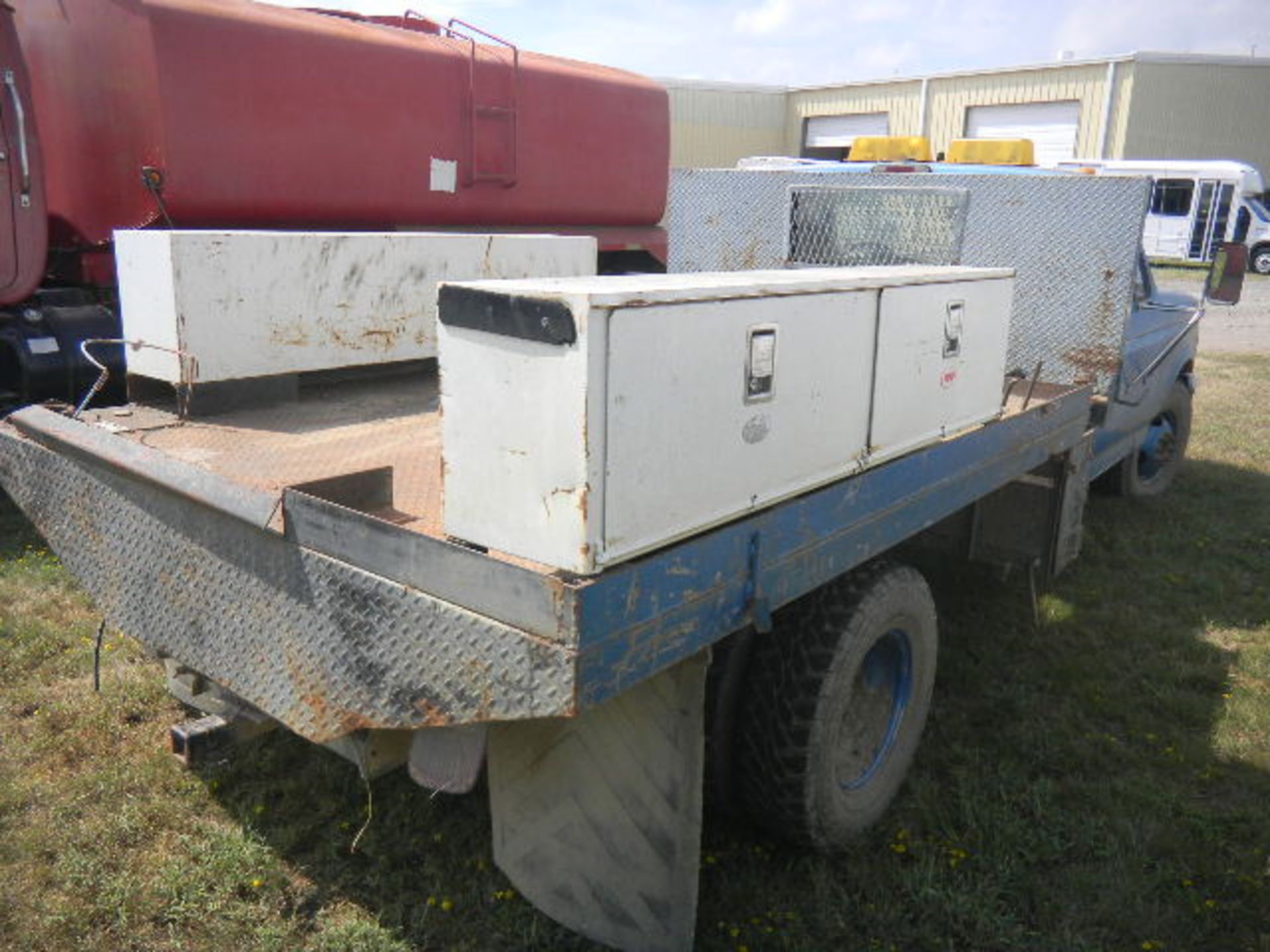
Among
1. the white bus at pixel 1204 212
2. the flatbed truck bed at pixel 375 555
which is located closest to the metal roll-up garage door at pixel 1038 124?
the white bus at pixel 1204 212

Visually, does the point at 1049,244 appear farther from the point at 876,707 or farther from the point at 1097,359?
the point at 876,707

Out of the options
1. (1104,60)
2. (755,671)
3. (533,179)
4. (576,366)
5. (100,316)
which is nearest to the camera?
(576,366)

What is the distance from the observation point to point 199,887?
283 cm

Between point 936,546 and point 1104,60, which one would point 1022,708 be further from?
point 1104,60

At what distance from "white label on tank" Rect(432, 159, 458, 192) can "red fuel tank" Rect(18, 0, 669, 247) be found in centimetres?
1

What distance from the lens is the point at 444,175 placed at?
20.4 feet

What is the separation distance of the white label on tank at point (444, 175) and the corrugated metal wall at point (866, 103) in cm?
2785

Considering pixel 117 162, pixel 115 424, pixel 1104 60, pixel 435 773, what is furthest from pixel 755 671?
pixel 1104 60

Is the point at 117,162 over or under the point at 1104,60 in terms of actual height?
under

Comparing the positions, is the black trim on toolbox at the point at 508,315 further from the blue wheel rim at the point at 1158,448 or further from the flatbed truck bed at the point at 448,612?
the blue wheel rim at the point at 1158,448

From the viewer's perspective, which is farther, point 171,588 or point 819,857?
point 819,857

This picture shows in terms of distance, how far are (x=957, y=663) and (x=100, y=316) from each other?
477 centimetres

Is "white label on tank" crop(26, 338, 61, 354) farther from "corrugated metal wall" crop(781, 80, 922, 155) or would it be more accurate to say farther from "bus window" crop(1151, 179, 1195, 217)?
"corrugated metal wall" crop(781, 80, 922, 155)

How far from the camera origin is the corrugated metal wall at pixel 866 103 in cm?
3152
